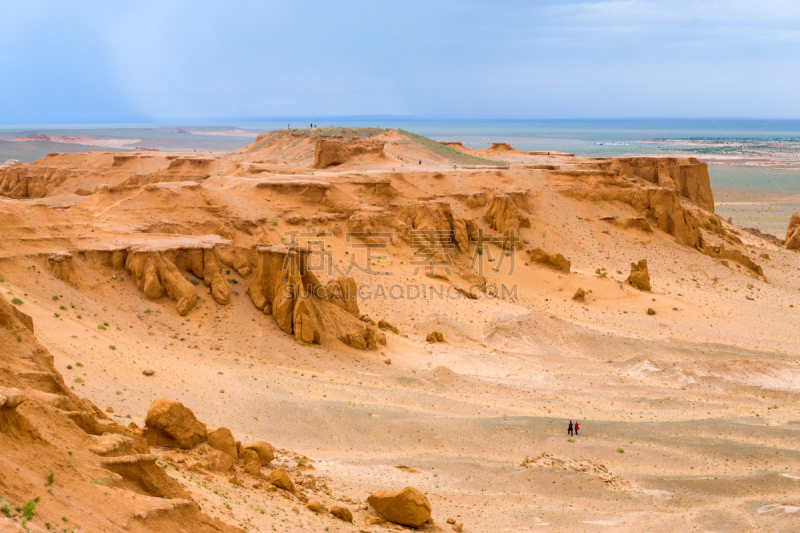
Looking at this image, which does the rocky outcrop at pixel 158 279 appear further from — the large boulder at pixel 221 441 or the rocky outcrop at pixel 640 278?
the rocky outcrop at pixel 640 278

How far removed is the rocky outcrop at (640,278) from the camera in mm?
35906

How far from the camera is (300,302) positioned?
23.7 metres

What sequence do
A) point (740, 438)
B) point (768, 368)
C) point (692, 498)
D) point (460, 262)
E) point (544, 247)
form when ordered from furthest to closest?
point (544, 247)
point (460, 262)
point (768, 368)
point (740, 438)
point (692, 498)

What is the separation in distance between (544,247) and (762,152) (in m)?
152

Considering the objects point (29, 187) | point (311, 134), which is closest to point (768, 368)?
point (311, 134)

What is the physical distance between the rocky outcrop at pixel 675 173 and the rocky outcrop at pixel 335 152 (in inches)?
780

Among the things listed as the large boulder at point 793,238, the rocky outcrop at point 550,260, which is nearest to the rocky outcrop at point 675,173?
the large boulder at point 793,238

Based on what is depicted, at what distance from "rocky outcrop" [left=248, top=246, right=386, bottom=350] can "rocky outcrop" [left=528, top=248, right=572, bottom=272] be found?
1492 centimetres

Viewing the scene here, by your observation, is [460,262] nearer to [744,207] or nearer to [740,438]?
[740,438]

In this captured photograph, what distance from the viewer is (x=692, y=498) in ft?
49.8

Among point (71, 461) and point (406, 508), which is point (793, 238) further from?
point (71, 461)

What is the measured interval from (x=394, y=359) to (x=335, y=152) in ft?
88.1

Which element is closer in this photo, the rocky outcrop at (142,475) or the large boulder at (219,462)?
the rocky outcrop at (142,475)

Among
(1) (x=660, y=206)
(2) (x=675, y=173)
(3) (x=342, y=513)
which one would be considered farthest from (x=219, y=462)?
(2) (x=675, y=173)
